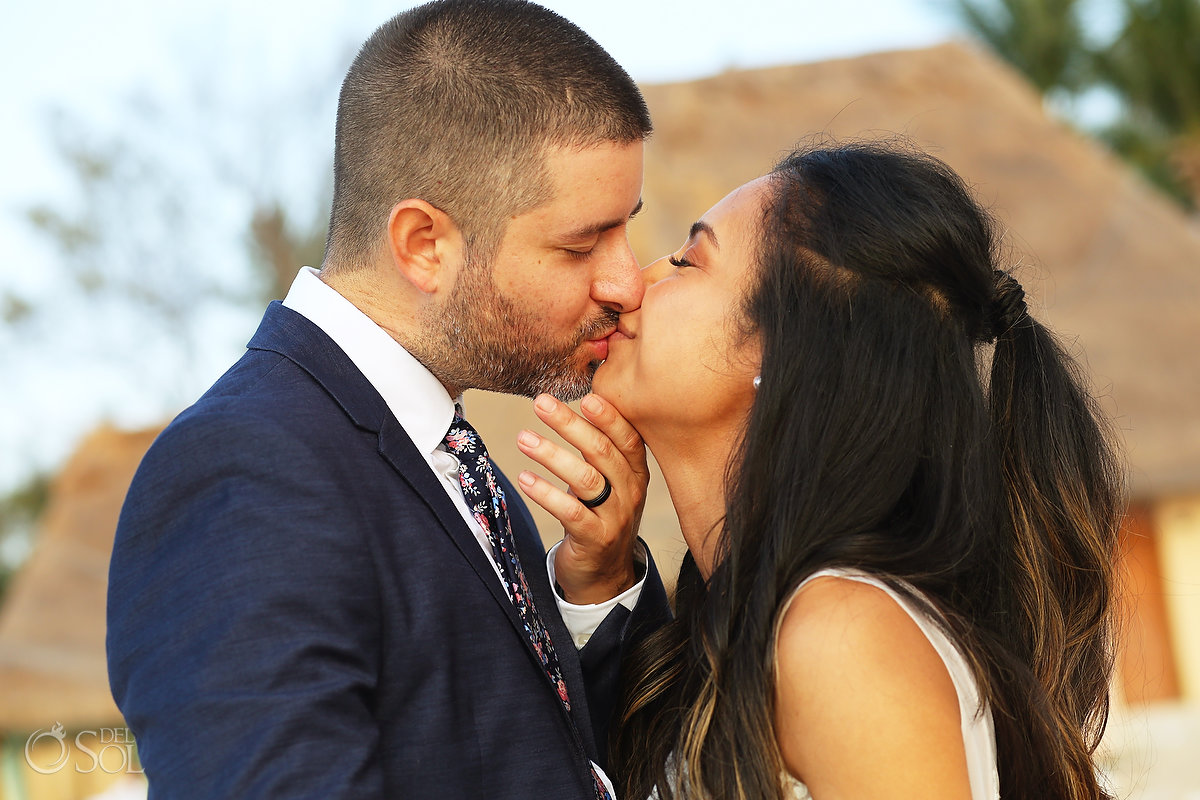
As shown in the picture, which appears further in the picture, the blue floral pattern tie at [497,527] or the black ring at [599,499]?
the black ring at [599,499]

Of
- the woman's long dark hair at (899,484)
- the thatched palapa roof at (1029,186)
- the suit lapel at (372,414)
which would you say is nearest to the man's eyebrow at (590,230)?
the woman's long dark hair at (899,484)

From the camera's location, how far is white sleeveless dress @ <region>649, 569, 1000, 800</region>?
2262mm

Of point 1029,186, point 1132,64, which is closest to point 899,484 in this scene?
point 1029,186

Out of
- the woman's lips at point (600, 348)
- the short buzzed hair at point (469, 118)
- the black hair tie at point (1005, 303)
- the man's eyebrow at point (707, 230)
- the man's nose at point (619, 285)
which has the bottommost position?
the black hair tie at point (1005, 303)

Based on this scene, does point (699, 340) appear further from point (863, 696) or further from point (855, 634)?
point (863, 696)

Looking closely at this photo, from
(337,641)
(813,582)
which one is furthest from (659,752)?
(337,641)

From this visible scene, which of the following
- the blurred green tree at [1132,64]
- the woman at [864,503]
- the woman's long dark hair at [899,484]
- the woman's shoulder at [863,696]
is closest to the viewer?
the woman's shoulder at [863,696]

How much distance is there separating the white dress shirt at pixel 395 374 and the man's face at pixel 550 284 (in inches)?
4.7

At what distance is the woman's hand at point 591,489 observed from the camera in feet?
8.85

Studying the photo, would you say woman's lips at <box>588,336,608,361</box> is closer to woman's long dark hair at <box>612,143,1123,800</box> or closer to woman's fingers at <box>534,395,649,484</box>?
woman's fingers at <box>534,395,649,484</box>

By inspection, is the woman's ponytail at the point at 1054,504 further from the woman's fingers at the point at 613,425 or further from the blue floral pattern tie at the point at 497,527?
the blue floral pattern tie at the point at 497,527

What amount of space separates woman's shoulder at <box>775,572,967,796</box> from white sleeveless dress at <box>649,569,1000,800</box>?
0.06 feet

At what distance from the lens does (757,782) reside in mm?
2258

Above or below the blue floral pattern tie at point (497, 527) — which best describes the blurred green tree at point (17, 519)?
below
